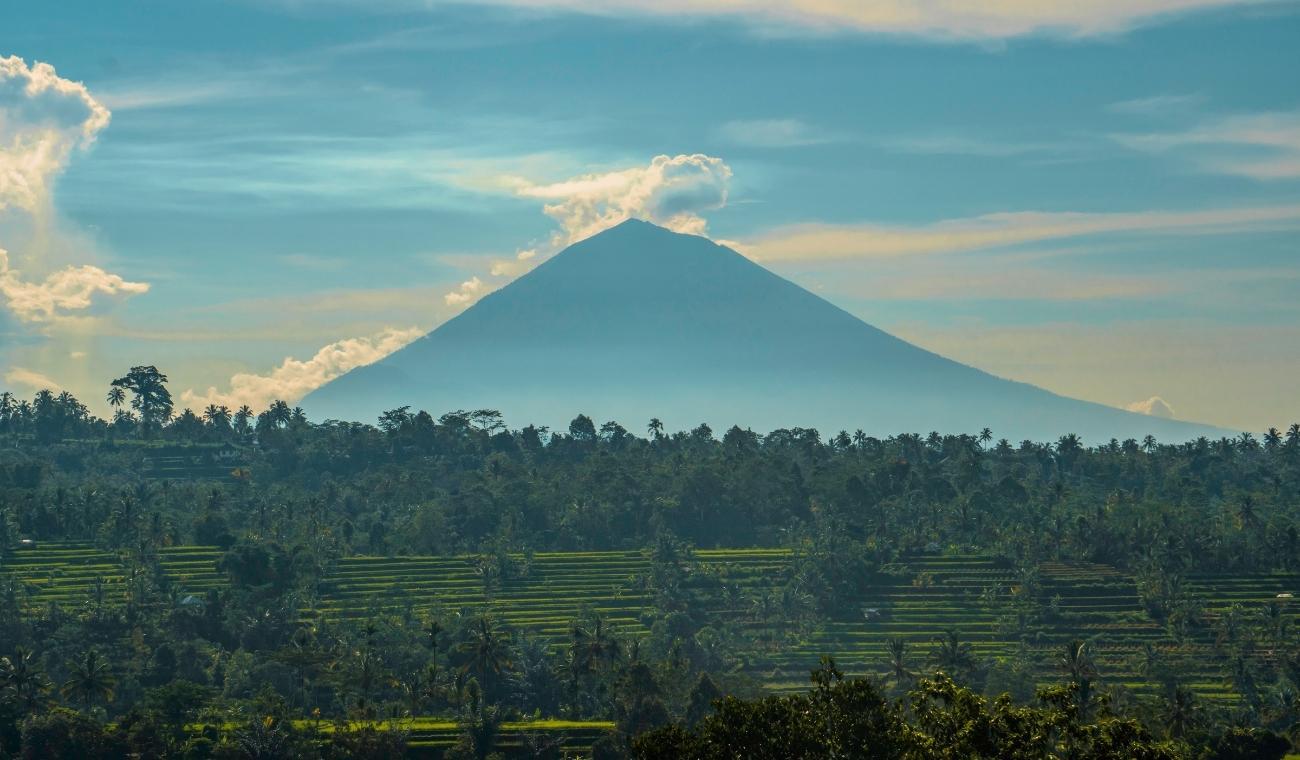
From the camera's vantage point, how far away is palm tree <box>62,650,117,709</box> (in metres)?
107

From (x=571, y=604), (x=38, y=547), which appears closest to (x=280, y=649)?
(x=571, y=604)

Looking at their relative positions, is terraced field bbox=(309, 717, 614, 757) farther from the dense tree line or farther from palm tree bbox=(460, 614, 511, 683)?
palm tree bbox=(460, 614, 511, 683)

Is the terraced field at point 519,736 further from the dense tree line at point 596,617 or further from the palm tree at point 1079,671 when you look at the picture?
the palm tree at point 1079,671

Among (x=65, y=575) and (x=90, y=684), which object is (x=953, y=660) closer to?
(x=90, y=684)

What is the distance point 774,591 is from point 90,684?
60.7m

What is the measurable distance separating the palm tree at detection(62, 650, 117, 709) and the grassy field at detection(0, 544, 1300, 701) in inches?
963

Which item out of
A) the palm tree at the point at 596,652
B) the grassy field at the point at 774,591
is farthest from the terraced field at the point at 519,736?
the grassy field at the point at 774,591

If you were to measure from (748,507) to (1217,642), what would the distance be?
196ft

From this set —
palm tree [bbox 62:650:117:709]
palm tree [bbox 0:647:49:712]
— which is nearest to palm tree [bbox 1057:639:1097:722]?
palm tree [bbox 62:650:117:709]

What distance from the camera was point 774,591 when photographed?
145m

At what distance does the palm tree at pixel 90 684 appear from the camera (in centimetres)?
10656

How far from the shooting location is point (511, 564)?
152 m

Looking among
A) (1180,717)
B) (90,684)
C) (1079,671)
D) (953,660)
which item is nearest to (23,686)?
(90,684)

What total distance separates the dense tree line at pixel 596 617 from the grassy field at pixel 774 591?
1.78m
